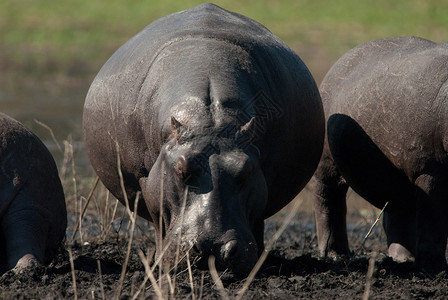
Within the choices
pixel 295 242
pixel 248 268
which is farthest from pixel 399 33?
pixel 248 268

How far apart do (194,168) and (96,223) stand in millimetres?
3849

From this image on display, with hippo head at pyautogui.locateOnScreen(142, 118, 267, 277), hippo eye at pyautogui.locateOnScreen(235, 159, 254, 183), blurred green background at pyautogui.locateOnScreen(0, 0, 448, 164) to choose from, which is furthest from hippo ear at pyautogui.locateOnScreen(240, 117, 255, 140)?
blurred green background at pyautogui.locateOnScreen(0, 0, 448, 164)

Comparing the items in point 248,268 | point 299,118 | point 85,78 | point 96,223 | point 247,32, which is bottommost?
point 85,78

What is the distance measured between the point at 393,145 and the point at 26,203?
2755 millimetres

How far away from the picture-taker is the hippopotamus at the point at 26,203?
5871 millimetres

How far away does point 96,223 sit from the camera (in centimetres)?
866

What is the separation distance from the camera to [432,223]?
640 centimetres

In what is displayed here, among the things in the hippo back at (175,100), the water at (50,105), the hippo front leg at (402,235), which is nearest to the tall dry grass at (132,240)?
the hippo back at (175,100)

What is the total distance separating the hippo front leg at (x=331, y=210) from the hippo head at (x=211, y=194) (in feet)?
9.09

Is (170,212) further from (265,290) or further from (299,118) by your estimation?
(299,118)

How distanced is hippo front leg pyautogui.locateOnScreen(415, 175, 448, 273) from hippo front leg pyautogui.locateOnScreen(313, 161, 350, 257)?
1.53 m

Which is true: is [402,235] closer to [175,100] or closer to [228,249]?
[175,100]

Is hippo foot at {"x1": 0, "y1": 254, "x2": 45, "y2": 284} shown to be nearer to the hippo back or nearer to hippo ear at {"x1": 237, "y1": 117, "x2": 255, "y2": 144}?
the hippo back

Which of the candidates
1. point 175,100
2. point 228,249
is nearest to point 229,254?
point 228,249
